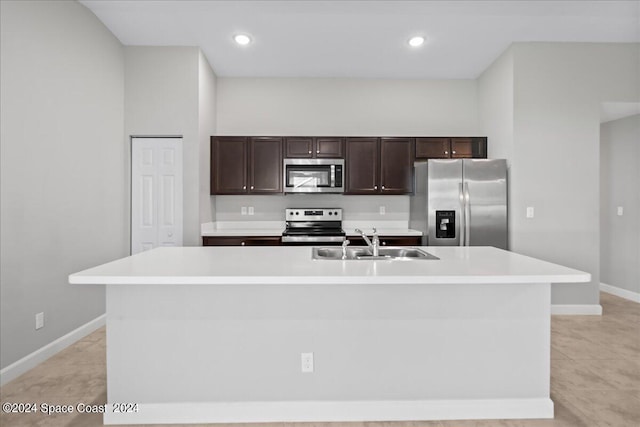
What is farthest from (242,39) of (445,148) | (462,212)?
(462,212)

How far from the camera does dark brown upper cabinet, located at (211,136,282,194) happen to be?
4.68 m

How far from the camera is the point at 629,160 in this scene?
4.79 meters

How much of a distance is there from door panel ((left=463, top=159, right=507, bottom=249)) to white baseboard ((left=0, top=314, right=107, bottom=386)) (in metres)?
4.18

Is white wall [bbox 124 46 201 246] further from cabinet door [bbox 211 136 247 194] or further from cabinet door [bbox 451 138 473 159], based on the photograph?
cabinet door [bbox 451 138 473 159]

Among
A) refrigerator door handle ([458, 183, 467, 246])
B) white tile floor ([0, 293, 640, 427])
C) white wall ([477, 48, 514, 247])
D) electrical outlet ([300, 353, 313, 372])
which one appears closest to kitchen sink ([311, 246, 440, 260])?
electrical outlet ([300, 353, 313, 372])

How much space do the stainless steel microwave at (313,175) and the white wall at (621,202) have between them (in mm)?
3833

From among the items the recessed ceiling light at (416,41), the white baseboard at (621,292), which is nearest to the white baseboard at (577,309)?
the white baseboard at (621,292)

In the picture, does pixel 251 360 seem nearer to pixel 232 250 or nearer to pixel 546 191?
pixel 232 250

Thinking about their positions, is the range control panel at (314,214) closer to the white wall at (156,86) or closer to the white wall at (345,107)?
the white wall at (345,107)

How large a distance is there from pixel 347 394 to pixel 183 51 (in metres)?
4.04

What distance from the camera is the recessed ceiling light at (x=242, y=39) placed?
3889 millimetres

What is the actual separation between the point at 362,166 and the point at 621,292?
13.0ft

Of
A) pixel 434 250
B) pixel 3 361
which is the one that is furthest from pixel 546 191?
pixel 3 361

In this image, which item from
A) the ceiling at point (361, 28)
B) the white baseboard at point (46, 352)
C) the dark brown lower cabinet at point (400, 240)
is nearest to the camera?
the white baseboard at point (46, 352)
